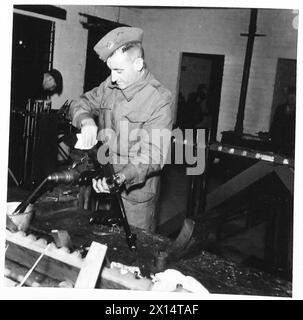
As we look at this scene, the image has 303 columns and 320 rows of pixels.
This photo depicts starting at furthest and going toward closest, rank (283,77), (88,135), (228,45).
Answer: (228,45), (283,77), (88,135)

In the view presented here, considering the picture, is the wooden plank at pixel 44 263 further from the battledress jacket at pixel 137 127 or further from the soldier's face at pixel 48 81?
the soldier's face at pixel 48 81

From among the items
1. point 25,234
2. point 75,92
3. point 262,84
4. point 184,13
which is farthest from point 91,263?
point 184,13

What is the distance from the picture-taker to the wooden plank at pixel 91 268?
1.21 m

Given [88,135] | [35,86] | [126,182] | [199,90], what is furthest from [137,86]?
[199,90]

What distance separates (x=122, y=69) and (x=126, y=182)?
0.58 m

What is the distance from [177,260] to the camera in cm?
152

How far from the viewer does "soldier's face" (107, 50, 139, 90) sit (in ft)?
5.81

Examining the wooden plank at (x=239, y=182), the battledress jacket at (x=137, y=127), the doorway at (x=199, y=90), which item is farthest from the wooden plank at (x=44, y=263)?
the doorway at (x=199, y=90)

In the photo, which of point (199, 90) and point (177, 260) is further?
point (199, 90)

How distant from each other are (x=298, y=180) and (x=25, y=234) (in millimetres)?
1195

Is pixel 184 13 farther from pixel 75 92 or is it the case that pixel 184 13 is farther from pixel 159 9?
pixel 75 92

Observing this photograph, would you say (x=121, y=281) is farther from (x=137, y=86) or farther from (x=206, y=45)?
(x=206, y=45)

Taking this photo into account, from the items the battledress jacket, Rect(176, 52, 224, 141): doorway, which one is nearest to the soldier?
the battledress jacket

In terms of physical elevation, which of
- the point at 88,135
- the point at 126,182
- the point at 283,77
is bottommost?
the point at 126,182
